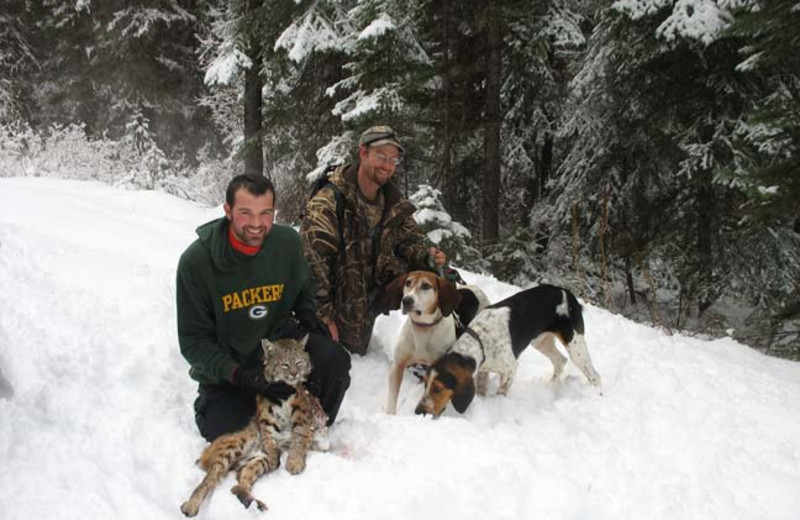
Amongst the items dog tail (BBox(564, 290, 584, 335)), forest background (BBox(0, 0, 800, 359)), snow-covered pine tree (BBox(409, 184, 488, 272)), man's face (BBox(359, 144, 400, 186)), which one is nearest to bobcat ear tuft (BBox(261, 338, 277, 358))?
man's face (BBox(359, 144, 400, 186))

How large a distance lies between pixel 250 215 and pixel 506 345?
6.86 feet

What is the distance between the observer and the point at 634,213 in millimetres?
9867

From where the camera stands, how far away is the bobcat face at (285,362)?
9.21 ft

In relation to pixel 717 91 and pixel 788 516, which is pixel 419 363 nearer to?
pixel 788 516

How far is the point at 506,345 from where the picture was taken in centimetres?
383

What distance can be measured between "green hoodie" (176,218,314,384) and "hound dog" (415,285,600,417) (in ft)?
3.55

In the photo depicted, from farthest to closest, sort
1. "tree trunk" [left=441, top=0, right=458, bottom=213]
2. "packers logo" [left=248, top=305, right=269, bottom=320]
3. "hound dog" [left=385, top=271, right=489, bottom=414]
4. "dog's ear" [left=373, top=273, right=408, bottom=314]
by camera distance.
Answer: "tree trunk" [left=441, top=0, right=458, bottom=213]
"dog's ear" [left=373, top=273, right=408, bottom=314]
"hound dog" [left=385, top=271, right=489, bottom=414]
"packers logo" [left=248, top=305, right=269, bottom=320]

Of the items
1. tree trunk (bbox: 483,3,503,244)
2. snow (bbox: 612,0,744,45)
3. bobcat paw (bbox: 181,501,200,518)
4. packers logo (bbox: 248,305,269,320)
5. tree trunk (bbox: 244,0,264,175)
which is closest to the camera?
bobcat paw (bbox: 181,501,200,518)

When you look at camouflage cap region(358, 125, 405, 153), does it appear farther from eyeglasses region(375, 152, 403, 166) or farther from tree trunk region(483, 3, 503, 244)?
tree trunk region(483, 3, 503, 244)

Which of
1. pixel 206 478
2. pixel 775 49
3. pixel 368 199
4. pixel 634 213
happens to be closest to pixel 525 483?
pixel 206 478

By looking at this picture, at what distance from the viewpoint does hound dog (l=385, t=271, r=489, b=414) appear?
3623 mm

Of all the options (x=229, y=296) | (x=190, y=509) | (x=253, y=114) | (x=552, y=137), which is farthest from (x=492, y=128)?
(x=190, y=509)

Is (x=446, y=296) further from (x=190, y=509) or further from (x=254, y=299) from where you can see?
(x=190, y=509)

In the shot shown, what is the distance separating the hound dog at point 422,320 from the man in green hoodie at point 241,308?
670 mm
